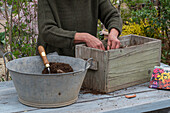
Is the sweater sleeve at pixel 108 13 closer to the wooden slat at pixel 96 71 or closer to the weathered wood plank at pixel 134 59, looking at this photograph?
the weathered wood plank at pixel 134 59

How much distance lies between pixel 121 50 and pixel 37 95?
66cm

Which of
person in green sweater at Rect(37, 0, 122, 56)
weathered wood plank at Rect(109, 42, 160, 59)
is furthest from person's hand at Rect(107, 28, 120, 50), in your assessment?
weathered wood plank at Rect(109, 42, 160, 59)

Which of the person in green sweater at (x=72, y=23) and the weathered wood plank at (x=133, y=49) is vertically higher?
the person in green sweater at (x=72, y=23)

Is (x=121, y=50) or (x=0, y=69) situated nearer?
→ (x=121, y=50)

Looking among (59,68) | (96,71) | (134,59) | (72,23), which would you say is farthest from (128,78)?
(72,23)

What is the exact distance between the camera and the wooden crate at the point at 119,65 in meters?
1.84

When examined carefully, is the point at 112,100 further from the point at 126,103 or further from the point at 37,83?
the point at 37,83

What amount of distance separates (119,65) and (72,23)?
0.65 metres

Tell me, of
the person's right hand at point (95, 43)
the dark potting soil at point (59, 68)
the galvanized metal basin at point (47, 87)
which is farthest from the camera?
the person's right hand at point (95, 43)

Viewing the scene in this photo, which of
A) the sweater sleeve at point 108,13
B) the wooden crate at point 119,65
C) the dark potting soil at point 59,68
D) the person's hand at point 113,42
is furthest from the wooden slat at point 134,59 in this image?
the sweater sleeve at point 108,13

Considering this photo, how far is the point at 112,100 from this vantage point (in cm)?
174

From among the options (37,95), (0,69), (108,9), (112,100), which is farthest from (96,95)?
(0,69)

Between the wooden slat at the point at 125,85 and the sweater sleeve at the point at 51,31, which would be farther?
the sweater sleeve at the point at 51,31

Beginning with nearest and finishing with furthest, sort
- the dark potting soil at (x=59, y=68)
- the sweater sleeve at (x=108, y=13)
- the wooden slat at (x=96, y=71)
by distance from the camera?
the dark potting soil at (x=59, y=68), the wooden slat at (x=96, y=71), the sweater sleeve at (x=108, y=13)
